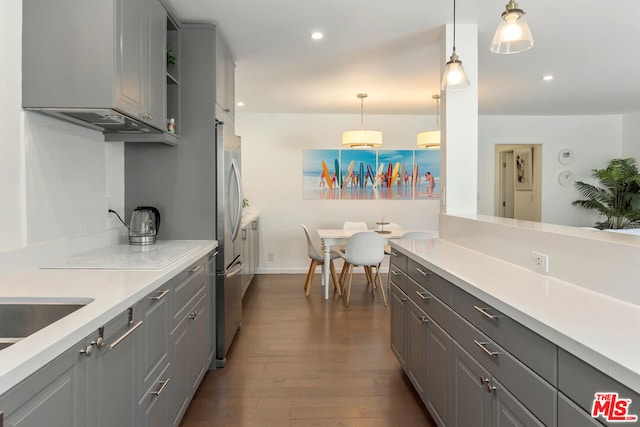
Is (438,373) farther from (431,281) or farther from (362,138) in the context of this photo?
(362,138)

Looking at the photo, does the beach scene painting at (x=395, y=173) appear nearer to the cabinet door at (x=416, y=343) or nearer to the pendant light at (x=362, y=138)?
the pendant light at (x=362, y=138)

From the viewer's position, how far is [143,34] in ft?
7.29

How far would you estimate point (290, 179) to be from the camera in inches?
250

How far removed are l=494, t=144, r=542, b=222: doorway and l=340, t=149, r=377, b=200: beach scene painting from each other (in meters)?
2.12

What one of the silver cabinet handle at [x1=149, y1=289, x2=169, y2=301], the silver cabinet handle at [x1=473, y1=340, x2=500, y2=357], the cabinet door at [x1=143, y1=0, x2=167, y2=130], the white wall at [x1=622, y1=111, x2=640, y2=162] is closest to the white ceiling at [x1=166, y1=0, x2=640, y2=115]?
the cabinet door at [x1=143, y1=0, x2=167, y2=130]

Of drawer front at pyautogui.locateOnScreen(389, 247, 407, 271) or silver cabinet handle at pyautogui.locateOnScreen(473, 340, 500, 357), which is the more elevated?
drawer front at pyautogui.locateOnScreen(389, 247, 407, 271)

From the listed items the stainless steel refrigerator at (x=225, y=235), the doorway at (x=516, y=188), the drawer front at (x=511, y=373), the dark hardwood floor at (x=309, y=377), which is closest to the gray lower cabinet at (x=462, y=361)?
the drawer front at (x=511, y=373)

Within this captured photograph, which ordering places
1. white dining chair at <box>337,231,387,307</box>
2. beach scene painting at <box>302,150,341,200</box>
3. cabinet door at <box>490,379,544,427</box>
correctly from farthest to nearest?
beach scene painting at <box>302,150,341,200</box>
white dining chair at <box>337,231,387,307</box>
cabinet door at <box>490,379,544,427</box>

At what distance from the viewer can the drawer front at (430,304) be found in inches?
74.4

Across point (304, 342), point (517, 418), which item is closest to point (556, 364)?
point (517, 418)

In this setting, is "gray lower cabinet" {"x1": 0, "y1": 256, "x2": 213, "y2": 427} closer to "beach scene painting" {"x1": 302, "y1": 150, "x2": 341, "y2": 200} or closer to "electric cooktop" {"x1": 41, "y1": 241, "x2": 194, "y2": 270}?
"electric cooktop" {"x1": 41, "y1": 241, "x2": 194, "y2": 270}

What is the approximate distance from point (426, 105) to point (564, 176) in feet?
9.05

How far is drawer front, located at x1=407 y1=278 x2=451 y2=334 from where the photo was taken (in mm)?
1890

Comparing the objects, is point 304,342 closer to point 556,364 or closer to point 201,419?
point 201,419
